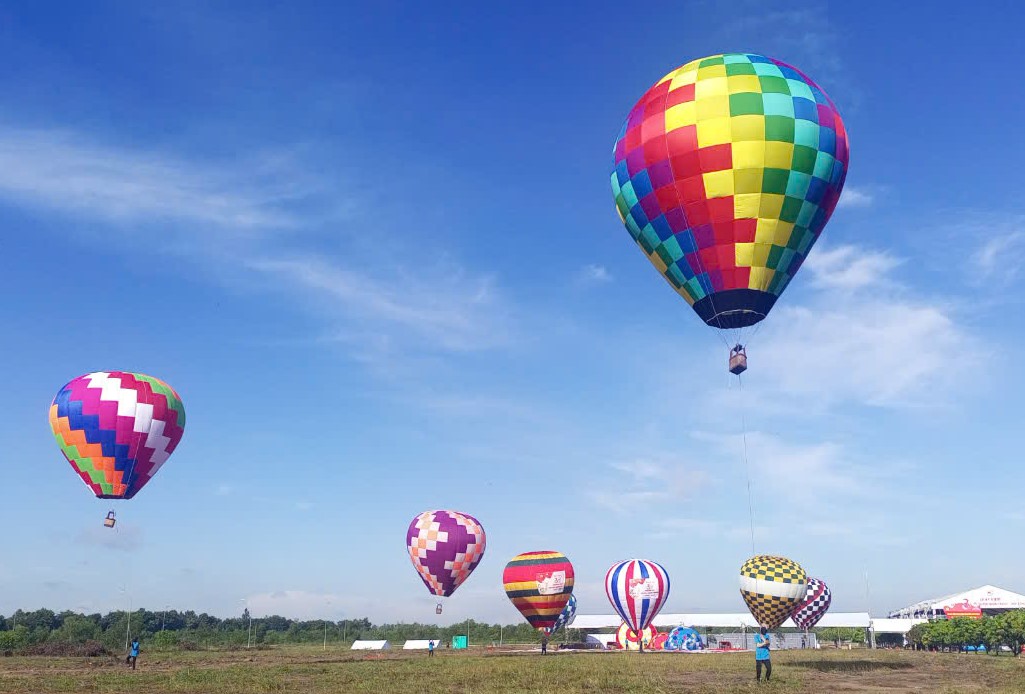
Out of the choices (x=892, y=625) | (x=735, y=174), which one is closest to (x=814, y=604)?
(x=892, y=625)

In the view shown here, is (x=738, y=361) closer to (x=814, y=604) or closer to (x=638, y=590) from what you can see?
(x=638, y=590)

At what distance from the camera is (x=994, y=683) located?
1057 inches

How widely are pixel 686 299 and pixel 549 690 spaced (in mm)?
15284

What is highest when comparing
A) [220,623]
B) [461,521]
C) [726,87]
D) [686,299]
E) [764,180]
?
[726,87]

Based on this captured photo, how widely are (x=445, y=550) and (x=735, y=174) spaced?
140 feet

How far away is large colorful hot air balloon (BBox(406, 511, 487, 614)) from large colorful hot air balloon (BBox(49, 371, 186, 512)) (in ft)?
75.8

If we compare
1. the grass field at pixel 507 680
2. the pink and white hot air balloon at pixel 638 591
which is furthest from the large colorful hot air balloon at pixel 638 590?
the grass field at pixel 507 680

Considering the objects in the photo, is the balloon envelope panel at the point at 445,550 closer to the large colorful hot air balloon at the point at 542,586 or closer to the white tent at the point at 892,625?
the large colorful hot air balloon at the point at 542,586

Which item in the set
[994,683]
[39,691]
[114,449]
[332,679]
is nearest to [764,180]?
[994,683]

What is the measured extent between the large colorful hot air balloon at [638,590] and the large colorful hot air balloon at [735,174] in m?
38.1

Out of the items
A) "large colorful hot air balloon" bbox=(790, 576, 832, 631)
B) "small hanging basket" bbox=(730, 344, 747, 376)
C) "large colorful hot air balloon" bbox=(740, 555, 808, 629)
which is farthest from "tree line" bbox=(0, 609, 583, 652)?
"small hanging basket" bbox=(730, 344, 747, 376)

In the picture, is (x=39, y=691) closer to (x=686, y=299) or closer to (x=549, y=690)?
(x=549, y=690)

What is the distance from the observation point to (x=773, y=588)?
4659 cm

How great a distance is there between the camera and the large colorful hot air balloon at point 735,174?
1078 inches
